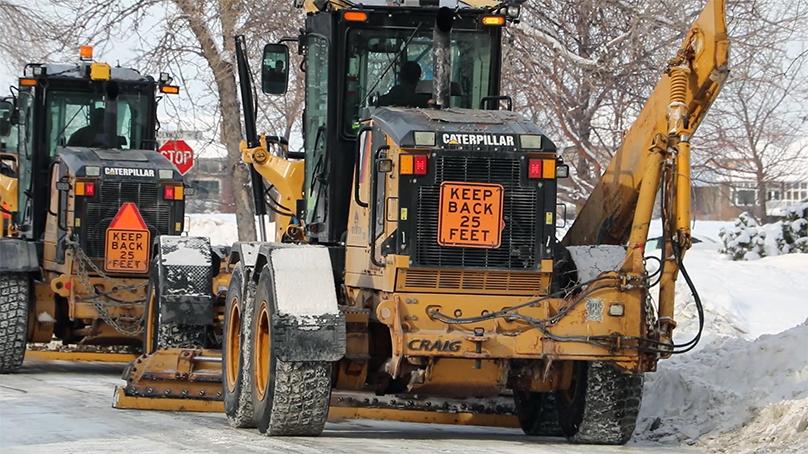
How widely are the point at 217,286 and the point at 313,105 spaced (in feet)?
→ 10.4

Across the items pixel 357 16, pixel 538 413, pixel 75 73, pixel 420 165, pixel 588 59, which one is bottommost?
pixel 538 413

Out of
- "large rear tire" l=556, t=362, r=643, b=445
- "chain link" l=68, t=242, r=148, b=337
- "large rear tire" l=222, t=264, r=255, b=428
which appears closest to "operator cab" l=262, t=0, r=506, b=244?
"large rear tire" l=222, t=264, r=255, b=428

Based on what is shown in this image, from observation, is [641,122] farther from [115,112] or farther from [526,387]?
[115,112]

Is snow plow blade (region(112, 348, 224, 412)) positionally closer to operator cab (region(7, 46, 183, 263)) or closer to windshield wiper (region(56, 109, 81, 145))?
operator cab (region(7, 46, 183, 263))

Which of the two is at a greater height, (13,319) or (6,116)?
(6,116)

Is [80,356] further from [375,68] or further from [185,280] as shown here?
[375,68]

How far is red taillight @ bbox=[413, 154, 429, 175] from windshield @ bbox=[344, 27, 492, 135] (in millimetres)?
1289

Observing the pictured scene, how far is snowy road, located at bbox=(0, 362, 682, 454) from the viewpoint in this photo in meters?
9.85

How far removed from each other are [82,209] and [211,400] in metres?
4.57

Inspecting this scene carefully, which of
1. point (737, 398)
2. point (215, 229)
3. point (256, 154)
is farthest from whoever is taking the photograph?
point (215, 229)

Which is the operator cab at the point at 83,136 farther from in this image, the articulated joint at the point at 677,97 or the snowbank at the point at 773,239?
the snowbank at the point at 773,239

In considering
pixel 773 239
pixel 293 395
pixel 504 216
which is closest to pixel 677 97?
pixel 504 216

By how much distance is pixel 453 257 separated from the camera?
33.4 ft

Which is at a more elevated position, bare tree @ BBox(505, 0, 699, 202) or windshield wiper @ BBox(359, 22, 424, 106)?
bare tree @ BBox(505, 0, 699, 202)
